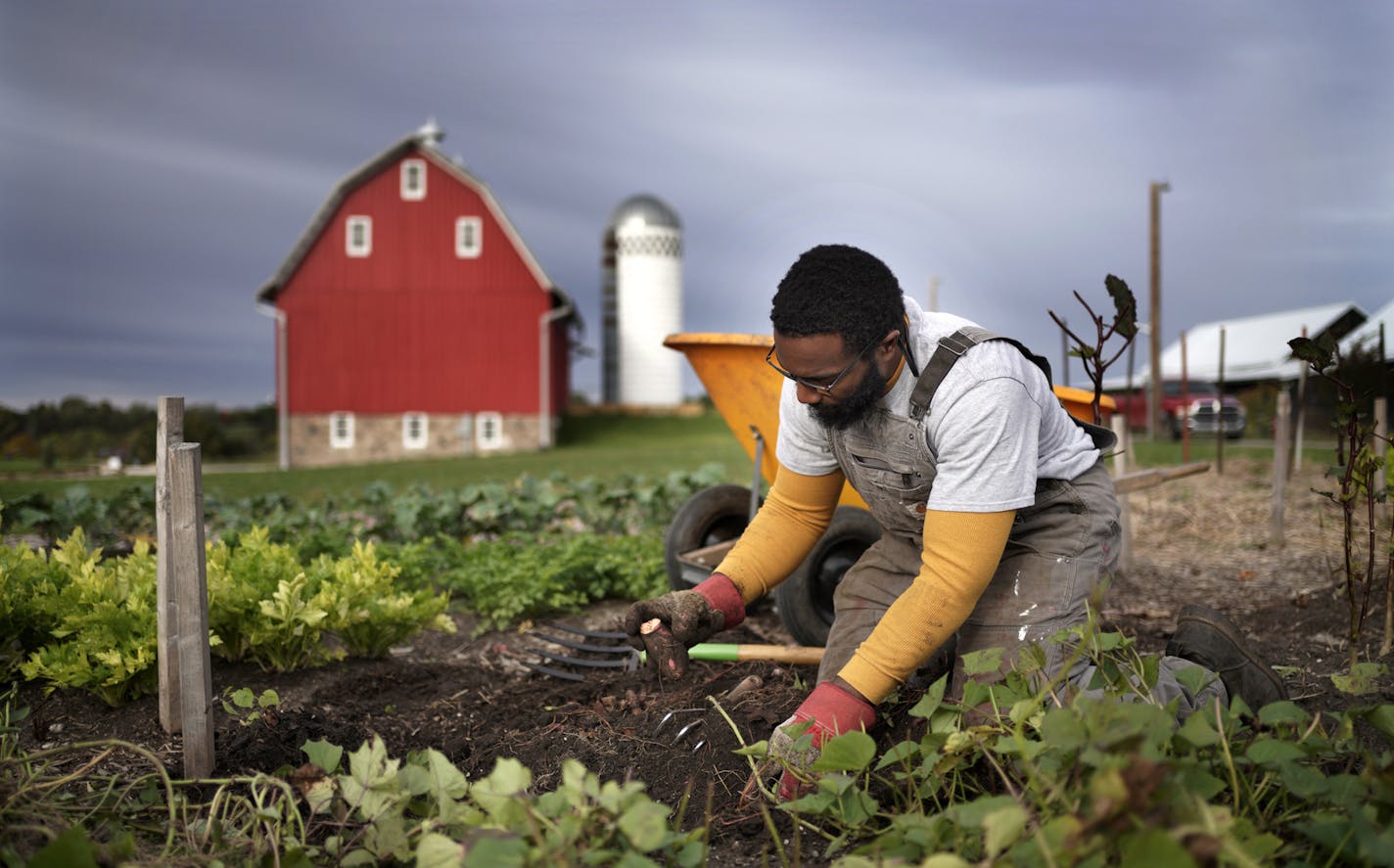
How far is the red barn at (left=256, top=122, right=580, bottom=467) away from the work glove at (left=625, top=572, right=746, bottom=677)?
69.1 feet

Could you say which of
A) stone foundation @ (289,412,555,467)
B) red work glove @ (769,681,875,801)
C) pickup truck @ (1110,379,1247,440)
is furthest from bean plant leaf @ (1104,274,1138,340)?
stone foundation @ (289,412,555,467)

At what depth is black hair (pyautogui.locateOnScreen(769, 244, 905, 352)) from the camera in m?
2.26

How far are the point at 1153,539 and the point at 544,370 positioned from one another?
17.8 metres

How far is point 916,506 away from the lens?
269 centimetres

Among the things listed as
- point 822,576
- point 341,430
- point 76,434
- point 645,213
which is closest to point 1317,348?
point 822,576

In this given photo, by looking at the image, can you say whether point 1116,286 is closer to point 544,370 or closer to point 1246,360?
point 544,370

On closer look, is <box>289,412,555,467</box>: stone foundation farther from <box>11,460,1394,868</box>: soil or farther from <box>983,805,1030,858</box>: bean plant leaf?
<box>983,805,1030,858</box>: bean plant leaf

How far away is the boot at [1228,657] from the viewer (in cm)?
270

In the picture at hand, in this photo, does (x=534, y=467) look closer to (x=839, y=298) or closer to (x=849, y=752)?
(x=839, y=298)

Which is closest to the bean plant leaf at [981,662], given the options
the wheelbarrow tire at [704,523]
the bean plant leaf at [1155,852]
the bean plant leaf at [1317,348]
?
the bean plant leaf at [1155,852]

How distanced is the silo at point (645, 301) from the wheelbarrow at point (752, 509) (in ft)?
93.7

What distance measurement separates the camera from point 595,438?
27469 mm

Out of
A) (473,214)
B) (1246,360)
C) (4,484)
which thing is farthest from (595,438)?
(1246,360)

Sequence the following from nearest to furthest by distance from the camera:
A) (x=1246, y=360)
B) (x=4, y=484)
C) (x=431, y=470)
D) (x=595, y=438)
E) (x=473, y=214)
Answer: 1. (x=4, y=484)
2. (x=431, y=470)
3. (x=473, y=214)
4. (x=595, y=438)
5. (x=1246, y=360)
